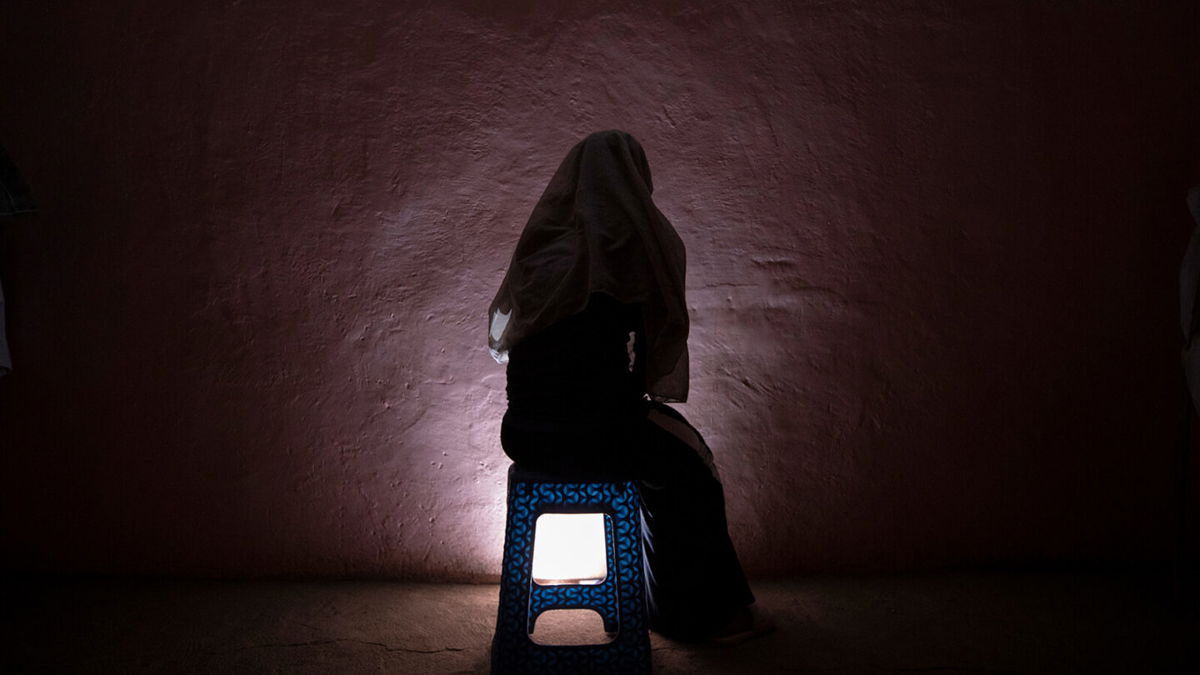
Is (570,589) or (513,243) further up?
(513,243)

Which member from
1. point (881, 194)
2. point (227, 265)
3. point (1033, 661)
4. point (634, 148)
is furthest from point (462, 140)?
point (1033, 661)

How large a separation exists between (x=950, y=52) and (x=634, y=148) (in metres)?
1.21

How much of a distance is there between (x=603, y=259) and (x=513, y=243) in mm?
746

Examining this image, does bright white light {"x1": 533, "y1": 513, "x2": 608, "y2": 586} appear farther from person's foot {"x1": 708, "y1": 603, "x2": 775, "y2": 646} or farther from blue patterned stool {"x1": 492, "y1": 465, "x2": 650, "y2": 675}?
person's foot {"x1": 708, "y1": 603, "x2": 775, "y2": 646}

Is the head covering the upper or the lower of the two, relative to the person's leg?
upper

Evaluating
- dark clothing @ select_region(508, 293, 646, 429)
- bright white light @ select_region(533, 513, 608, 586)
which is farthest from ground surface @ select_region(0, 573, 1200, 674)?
dark clothing @ select_region(508, 293, 646, 429)

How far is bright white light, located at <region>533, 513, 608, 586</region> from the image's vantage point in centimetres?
189

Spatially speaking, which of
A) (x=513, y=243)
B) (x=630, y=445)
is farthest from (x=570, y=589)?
(x=513, y=243)

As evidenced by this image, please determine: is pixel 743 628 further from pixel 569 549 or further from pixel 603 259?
pixel 603 259

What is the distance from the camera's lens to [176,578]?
239 centimetres

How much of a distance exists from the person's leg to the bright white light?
13cm

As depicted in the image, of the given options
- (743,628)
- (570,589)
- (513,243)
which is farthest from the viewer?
(513,243)

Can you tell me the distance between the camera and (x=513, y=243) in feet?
7.77

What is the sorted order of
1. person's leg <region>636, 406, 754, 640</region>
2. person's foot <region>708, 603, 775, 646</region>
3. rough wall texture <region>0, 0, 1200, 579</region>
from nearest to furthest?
person's leg <region>636, 406, 754, 640</region>, person's foot <region>708, 603, 775, 646</region>, rough wall texture <region>0, 0, 1200, 579</region>
